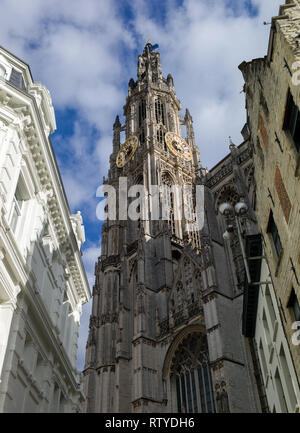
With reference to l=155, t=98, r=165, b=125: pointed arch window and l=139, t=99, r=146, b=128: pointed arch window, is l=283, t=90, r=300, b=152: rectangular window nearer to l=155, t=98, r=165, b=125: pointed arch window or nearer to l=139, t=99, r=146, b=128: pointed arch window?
l=155, t=98, r=165, b=125: pointed arch window

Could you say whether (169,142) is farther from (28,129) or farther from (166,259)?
(28,129)

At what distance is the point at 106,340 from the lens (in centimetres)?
4381

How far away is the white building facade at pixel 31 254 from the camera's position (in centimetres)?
1341

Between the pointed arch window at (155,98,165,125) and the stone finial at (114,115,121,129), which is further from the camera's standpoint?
the stone finial at (114,115,121,129)

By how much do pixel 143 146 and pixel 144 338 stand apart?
99.1 ft

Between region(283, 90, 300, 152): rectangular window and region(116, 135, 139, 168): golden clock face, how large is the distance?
168ft

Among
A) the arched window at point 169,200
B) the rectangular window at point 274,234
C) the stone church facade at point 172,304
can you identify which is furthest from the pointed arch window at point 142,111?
the rectangular window at point 274,234

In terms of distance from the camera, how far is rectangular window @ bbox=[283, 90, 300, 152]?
34.4 ft

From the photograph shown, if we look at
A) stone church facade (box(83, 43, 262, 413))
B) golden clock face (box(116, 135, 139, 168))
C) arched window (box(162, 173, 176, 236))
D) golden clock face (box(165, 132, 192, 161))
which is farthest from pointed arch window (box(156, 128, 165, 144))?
arched window (box(162, 173, 176, 236))

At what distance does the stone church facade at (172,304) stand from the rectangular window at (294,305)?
17670 mm

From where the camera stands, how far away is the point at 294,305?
1205 cm

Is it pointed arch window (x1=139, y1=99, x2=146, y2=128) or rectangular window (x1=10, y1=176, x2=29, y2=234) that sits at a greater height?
pointed arch window (x1=139, y1=99, x2=146, y2=128)

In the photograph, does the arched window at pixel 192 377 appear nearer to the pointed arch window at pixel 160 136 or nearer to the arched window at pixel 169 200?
the arched window at pixel 169 200

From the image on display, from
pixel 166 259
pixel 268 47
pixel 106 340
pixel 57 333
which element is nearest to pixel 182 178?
pixel 166 259
